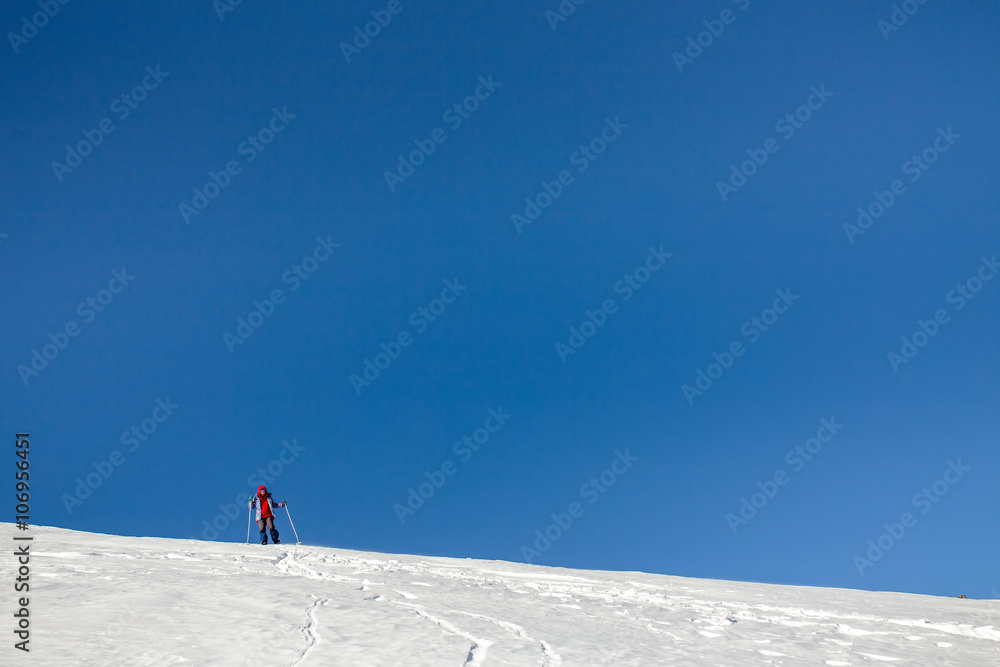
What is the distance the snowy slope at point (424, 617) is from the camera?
8.41 metres

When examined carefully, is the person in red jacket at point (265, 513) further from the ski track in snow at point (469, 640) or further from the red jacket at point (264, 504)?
the ski track in snow at point (469, 640)

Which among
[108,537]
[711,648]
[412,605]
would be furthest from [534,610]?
[108,537]

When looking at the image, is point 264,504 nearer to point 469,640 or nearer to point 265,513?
point 265,513

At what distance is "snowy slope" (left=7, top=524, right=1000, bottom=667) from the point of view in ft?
27.6

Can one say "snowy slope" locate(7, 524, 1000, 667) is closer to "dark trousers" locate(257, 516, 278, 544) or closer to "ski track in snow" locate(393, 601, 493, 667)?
"ski track in snow" locate(393, 601, 493, 667)

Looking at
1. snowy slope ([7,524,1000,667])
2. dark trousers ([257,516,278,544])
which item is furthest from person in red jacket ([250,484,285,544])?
snowy slope ([7,524,1000,667])

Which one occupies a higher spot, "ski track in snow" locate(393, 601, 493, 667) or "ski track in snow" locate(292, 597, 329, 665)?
"ski track in snow" locate(292, 597, 329, 665)

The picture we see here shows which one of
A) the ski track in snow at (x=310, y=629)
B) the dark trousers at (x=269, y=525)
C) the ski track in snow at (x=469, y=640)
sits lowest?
the ski track in snow at (x=469, y=640)

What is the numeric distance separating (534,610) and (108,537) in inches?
478

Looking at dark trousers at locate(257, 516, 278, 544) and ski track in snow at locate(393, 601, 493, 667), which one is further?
dark trousers at locate(257, 516, 278, 544)

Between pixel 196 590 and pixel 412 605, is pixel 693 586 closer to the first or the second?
pixel 412 605

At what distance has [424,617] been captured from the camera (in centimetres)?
1039

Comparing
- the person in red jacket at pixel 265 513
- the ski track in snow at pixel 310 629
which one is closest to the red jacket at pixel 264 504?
the person in red jacket at pixel 265 513

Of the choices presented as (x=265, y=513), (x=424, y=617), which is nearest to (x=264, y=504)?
(x=265, y=513)
